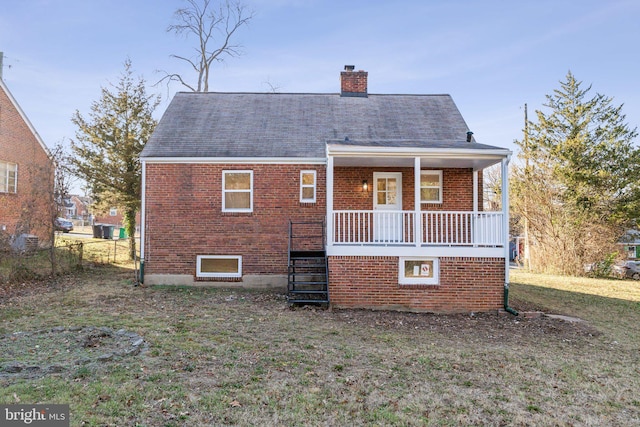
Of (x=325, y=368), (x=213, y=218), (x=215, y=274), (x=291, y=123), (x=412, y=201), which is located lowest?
(x=325, y=368)

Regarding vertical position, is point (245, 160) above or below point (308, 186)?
above

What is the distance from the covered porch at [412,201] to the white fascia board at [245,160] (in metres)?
0.80

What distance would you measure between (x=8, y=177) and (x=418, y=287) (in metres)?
17.7

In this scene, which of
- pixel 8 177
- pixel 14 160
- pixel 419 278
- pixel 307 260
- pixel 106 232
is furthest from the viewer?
pixel 106 232

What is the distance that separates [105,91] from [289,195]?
1142 centimetres

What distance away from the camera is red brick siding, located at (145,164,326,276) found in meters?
11.2

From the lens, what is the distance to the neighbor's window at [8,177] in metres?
16.2

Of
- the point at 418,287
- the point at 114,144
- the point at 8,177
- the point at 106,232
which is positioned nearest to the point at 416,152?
the point at 418,287

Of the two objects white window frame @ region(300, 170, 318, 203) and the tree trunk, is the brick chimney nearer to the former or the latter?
white window frame @ region(300, 170, 318, 203)

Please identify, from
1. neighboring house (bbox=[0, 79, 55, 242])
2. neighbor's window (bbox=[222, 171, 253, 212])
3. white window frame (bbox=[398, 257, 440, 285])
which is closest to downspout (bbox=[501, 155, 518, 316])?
white window frame (bbox=[398, 257, 440, 285])

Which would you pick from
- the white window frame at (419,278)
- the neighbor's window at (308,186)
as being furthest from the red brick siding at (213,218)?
the white window frame at (419,278)

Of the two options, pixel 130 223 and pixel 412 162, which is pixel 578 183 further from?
pixel 130 223

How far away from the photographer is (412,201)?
11.4 m

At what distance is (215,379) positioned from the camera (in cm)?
444
